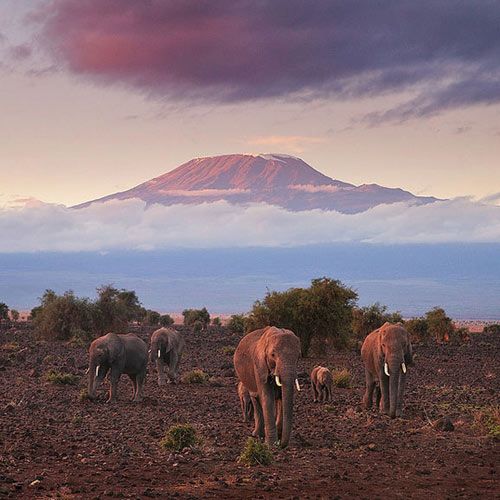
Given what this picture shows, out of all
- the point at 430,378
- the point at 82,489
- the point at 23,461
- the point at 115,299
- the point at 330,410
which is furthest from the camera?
the point at 115,299

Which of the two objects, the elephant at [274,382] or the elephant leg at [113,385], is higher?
the elephant at [274,382]

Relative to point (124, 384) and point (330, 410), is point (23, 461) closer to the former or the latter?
point (330, 410)

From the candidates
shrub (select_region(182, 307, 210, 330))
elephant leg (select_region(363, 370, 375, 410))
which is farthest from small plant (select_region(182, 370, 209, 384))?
shrub (select_region(182, 307, 210, 330))

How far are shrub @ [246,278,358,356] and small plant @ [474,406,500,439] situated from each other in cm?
2531

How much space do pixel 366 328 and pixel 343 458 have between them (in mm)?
47657

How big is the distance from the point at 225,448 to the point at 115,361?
960 centimetres

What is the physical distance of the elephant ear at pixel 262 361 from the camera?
1867cm

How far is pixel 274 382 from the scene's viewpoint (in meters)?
18.8


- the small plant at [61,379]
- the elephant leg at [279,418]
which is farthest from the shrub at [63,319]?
the elephant leg at [279,418]

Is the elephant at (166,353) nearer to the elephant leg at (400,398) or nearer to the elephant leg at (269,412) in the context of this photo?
the elephant leg at (400,398)

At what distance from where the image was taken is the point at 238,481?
1501cm

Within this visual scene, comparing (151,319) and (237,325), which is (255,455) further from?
(151,319)

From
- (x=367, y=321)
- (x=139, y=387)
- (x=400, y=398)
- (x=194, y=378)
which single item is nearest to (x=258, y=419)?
(x=400, y=398)

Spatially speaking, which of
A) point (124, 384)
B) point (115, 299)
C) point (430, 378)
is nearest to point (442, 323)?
point (115, 299)
